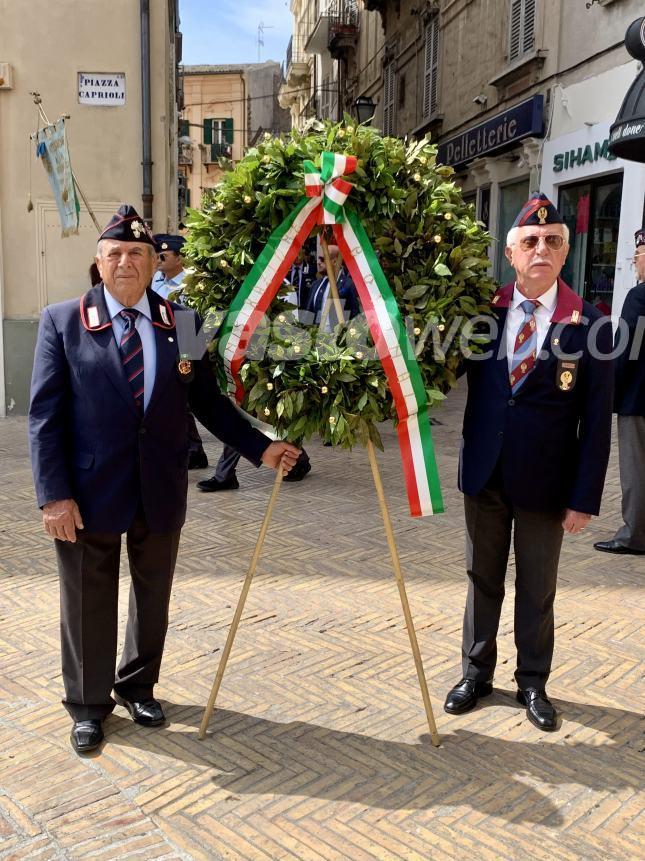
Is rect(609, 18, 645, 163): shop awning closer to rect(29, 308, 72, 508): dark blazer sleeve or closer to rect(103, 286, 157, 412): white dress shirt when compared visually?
rect(103, 286, 157, 412): white dress shirt

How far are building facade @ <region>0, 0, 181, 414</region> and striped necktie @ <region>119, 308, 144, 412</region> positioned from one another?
829 centimetres

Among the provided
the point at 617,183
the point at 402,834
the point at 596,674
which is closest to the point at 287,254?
the point at 402,834

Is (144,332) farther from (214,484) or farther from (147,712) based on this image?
(214,484)

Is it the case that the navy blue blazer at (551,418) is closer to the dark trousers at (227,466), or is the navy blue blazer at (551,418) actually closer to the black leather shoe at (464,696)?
the black leather shoe at (464,696)

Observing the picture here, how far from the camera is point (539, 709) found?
375 centimetres

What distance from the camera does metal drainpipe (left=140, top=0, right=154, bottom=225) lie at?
35.9 feet

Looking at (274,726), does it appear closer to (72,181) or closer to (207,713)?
(207,713)

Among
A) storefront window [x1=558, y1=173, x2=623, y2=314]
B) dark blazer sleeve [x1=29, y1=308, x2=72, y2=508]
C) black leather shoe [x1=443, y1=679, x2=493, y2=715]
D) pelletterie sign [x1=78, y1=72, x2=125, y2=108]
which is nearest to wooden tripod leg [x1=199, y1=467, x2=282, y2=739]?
dark blazer sleeve [x1=29, y1=308, x2=72, y2=508]

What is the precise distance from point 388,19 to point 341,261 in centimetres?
2291

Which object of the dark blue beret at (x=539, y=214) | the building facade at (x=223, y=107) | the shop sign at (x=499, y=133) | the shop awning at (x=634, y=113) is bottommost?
the dark blue beret at (x=539, y=214)

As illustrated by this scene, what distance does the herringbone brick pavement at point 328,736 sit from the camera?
300 cm

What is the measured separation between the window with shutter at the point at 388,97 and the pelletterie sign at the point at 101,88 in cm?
1415

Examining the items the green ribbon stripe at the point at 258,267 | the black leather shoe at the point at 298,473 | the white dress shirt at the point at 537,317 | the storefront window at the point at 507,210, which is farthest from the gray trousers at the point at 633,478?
the storefront window at the point at 507,210

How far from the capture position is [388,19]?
2403 centimetres
